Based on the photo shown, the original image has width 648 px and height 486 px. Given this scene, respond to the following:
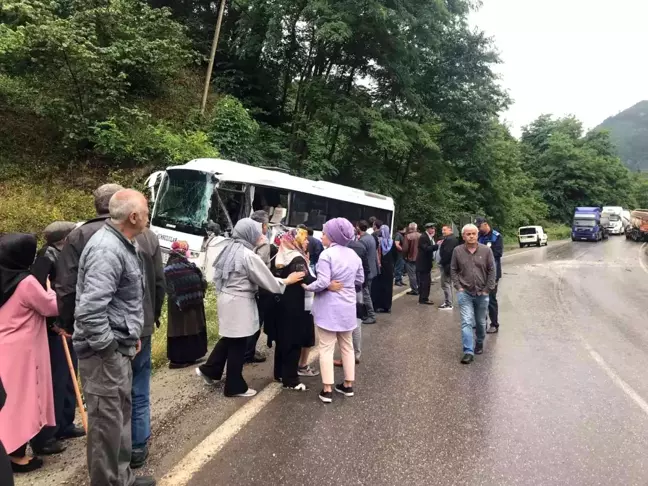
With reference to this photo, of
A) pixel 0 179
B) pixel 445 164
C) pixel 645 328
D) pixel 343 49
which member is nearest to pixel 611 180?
pixel 445 164

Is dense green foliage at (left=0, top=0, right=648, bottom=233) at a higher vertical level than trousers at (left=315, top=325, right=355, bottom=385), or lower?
higher

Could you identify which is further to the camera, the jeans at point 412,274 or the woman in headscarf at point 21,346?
the jeans at point 412,274

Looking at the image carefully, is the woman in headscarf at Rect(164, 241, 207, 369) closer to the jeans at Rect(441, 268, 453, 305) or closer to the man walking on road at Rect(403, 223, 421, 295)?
the jeans at Rect(441, 268, 453, 305)

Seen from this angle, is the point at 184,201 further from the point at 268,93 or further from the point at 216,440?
the point at 268,93

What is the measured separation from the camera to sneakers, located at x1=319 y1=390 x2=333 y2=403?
4.83 m

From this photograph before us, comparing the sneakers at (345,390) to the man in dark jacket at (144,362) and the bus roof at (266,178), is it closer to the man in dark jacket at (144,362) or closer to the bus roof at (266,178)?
the man in dark jacket at (144,362)

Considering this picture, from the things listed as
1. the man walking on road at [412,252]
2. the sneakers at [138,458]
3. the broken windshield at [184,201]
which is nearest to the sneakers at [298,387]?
the sneakers at [138,458]

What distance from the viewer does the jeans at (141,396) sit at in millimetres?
3453

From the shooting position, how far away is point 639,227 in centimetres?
4194

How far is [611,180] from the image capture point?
208ft

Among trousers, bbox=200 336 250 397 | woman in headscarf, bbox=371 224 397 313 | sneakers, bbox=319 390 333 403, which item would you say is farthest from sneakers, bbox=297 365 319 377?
woman in headscarf, bbox=371 224 397 313

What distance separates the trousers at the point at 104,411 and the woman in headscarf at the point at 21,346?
2.43 ft

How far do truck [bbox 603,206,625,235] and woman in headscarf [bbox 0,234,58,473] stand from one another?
5615 cm

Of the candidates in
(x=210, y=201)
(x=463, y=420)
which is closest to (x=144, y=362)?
(x=463, y=420)
